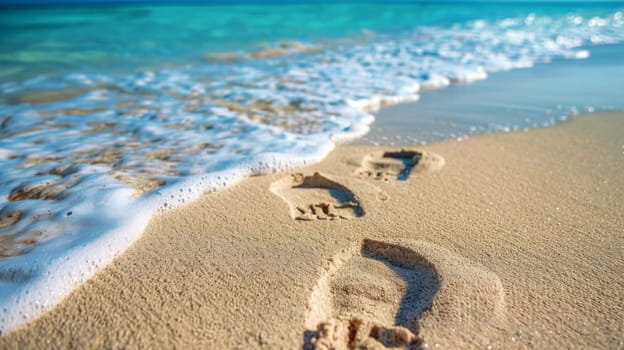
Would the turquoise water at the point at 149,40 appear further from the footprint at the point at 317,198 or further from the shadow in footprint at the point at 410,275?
the shadow in footprint at the point at 410,275

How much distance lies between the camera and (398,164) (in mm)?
2646

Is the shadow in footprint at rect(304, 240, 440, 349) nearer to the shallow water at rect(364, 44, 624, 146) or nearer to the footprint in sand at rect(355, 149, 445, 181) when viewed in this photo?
the footprint in sand at rect(355, 149, 445, 181)

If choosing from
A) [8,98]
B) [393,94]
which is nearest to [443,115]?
[393,94]

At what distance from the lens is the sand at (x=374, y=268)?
4.34 ft

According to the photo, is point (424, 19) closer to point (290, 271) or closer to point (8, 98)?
point (8, 98)

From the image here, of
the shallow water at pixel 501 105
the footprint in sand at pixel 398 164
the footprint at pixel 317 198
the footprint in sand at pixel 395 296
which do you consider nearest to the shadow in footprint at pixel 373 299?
the footprint in sand at pixel 395 296

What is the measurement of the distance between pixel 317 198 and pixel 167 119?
1955 millimetres

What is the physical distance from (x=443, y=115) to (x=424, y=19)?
12595 millimetres

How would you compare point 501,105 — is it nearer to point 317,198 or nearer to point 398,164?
point 398,164

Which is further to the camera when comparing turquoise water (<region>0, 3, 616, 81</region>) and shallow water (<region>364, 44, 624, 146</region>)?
turquoise water (<region>0, 3, 616, 81</region>)

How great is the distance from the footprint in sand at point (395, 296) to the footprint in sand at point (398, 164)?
77cm

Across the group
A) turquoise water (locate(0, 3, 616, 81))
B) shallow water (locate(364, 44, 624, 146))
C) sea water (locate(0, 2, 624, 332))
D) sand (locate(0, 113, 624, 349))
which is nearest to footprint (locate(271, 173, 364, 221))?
sand (locate(0, 113, 624, 349))

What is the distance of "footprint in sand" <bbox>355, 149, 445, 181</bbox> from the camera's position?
8.17 feet

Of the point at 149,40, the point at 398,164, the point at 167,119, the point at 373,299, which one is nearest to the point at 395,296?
the point at 373,299
